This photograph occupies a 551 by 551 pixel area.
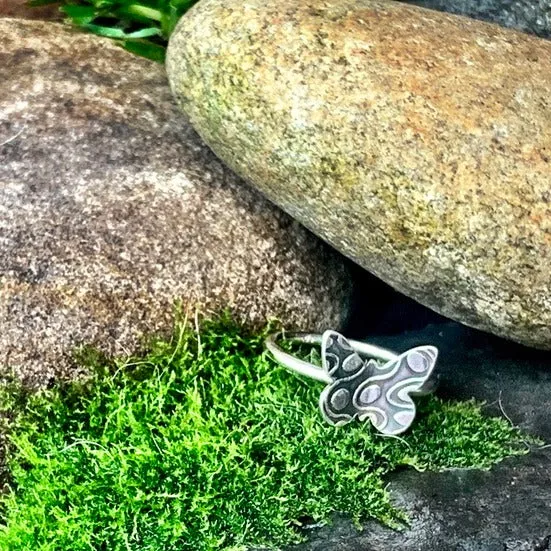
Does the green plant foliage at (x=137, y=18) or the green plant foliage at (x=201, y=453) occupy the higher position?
the green plant foliage at (x=137, y=18)

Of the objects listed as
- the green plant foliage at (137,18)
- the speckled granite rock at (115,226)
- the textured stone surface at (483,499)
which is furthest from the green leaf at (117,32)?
the textured stone surface at (483,499)

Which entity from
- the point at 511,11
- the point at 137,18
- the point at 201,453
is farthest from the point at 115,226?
the point at 511,11

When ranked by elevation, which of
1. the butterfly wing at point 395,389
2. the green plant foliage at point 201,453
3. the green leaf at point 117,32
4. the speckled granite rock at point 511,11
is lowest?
the green plant foliage at point 201,453

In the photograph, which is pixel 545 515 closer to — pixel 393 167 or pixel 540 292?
pixel 540 292

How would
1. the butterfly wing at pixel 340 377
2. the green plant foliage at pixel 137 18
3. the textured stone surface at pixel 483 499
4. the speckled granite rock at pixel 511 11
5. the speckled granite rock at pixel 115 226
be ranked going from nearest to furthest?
the textured stone surface at pixel 483 499 < the butterfly wing at pixel 340 377 < the speckled granite rock at pixel 115 226 < the speckled granite rock at pixel 511 11 < the green plant foliage at pixel 137 18

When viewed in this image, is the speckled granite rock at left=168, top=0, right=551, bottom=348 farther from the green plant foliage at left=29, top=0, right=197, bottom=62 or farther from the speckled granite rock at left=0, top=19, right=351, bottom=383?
the green plant foliage at left=29, top=0, right=197, bottom=62

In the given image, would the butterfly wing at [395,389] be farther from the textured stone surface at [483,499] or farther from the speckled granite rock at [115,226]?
the speckled granite rock at [115,226]

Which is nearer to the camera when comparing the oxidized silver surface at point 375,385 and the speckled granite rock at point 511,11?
the oxidized silver surface at point 375,385

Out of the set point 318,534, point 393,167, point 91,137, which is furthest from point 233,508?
point 91,137
